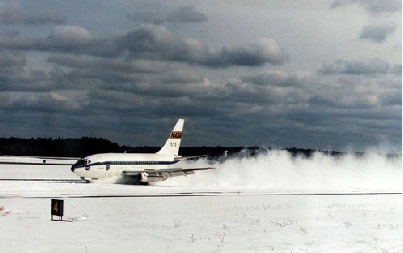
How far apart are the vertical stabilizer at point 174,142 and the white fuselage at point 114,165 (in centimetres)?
341

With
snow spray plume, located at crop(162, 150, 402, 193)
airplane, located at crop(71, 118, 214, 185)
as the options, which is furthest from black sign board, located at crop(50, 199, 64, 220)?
snow spray plume, located at crop(162, 150, 402, 193)

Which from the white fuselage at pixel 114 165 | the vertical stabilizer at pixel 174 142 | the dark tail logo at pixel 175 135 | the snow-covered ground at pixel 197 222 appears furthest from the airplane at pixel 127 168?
the snow-covered ground at pixel 197 222

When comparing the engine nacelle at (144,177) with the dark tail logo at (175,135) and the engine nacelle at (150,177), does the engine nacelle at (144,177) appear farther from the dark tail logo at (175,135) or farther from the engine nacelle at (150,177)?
the dark tail logo at (175,135)

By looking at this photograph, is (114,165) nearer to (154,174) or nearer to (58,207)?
(154,174)

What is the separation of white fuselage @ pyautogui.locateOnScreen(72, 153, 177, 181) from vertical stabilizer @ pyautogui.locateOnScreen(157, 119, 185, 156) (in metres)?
3.41

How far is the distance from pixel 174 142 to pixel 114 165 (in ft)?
39.2

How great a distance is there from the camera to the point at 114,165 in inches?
→ 2776

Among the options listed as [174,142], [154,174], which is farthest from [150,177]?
[174,142]

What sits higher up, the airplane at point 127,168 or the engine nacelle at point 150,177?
the airplane at point 127,168

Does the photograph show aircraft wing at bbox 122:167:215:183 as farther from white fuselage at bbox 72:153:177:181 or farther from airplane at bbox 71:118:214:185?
white fuselage at bbox 72:153:177:181

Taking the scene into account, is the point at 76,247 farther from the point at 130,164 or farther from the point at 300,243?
the point at 130,164

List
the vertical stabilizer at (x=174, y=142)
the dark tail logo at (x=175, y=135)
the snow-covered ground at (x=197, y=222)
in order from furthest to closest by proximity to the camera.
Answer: the dark tail logo at (x=175, y=135) → the vertical stabilizer at (x=174, y=142) → the snow-covered ground at (x=197, y=222)

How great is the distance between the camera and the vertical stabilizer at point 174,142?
79188mm

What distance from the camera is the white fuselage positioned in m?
68.9
